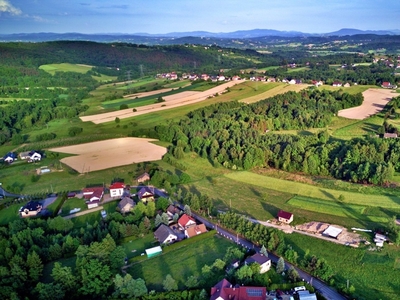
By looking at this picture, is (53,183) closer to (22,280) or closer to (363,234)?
(22,280)

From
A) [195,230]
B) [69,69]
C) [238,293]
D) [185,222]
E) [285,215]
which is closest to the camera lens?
[238,293]

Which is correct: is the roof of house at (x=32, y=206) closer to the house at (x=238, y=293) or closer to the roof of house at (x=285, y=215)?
the house at (x=238, y=293)

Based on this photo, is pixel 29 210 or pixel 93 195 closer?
pixel 29 210

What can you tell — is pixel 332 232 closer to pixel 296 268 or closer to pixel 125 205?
pixel 296 268

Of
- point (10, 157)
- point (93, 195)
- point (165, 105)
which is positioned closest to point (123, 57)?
point (165, 105)

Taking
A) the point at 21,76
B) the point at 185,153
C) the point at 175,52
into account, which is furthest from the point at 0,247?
the point at 175,52

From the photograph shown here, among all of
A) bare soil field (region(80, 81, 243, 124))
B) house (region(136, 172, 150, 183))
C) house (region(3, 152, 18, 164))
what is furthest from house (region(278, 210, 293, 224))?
bare soil field (region(80, 81, 243, 124))
